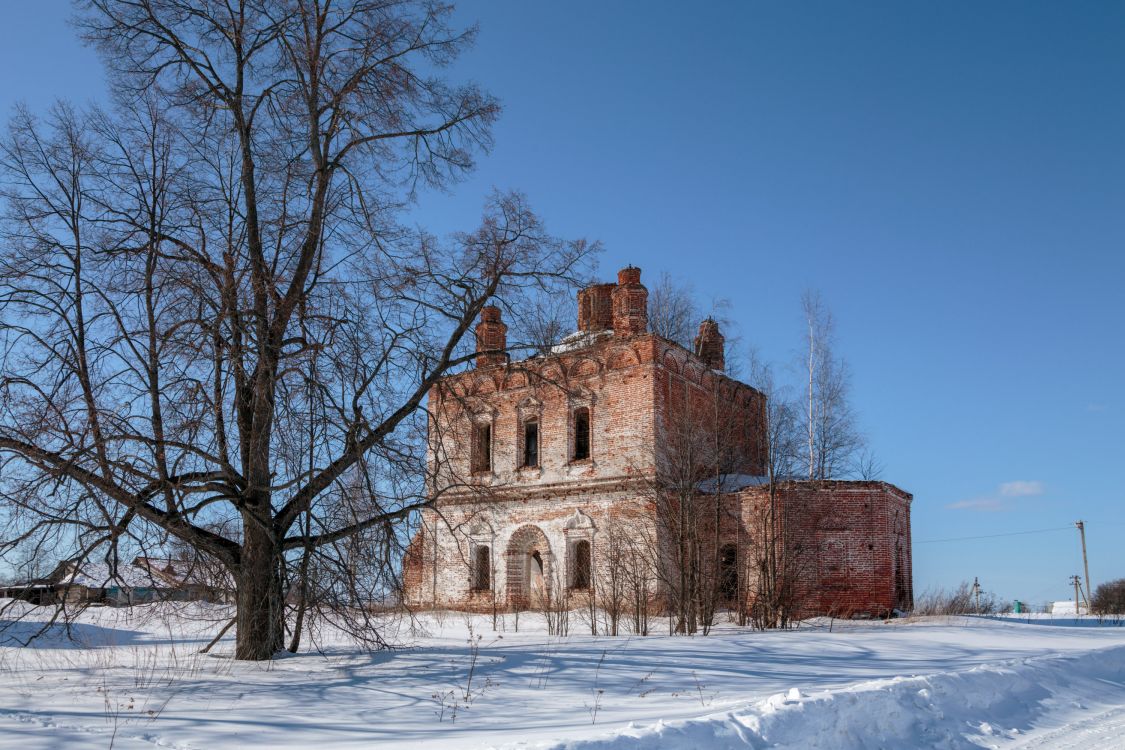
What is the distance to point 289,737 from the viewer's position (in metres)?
6.46

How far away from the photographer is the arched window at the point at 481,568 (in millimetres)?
27359

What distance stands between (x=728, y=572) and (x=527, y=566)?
23.9 ft

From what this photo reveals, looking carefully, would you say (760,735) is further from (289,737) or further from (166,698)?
(166,698)

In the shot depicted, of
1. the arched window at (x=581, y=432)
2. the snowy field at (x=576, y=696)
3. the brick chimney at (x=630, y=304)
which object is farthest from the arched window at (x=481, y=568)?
the snowy field at (x=576, y=696)

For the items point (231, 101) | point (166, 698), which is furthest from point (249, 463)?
point (231, 101)

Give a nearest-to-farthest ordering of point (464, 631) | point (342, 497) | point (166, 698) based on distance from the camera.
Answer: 1. point (166, 698)
2. point (342, 497)
3. point (464, 631)

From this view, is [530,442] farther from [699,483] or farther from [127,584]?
[127,584]

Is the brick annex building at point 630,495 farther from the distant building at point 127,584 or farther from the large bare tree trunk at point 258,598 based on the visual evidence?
the large bare tree trunk at point 258,598

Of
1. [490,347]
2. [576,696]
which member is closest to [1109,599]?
[490,347]

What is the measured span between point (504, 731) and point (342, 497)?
17.2 feet

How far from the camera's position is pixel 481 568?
→ 28.0 m

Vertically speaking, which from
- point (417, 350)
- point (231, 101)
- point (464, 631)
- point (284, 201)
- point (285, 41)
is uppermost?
point (285, 41)

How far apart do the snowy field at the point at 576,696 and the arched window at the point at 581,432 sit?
45.1 feet

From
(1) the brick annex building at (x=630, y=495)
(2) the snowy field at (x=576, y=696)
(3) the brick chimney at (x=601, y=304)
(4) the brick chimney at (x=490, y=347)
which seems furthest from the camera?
(3) the brick chimney at (x=601, y=304)
